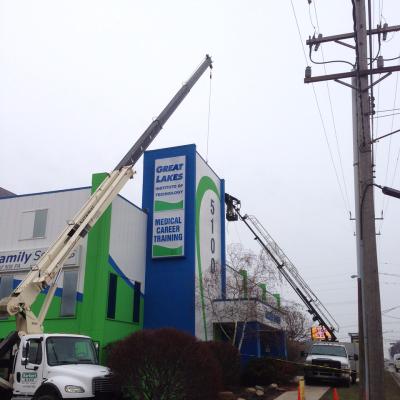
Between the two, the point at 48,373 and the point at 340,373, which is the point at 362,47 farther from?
the point at 340,373

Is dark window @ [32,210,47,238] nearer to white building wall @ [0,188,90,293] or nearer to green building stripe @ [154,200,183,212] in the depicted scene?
white building wall @ [0,188,90,293]

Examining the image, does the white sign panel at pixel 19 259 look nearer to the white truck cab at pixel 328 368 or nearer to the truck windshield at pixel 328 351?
the white truck cab at pixel 328 368

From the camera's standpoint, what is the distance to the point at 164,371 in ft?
41.5

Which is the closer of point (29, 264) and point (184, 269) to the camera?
point (29, 264)

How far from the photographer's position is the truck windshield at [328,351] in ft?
89.7

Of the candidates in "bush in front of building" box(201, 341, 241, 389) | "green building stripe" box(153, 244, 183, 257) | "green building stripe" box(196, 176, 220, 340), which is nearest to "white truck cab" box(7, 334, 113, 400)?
"bush in front of building" box(201, 341, 241, 389)

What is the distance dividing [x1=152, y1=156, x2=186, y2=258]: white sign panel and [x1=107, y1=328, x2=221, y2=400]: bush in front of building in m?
14.5

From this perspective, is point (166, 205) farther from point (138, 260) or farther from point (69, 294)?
point (69, 294)

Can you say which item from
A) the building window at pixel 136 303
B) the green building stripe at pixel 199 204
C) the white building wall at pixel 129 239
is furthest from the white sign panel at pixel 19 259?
the green building stripe at pixel 199 204

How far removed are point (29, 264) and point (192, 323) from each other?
28.2 feet

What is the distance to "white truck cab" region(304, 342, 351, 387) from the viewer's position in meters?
25.4

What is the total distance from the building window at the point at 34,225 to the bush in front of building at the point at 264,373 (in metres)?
12.1

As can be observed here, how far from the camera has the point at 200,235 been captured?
29.0m

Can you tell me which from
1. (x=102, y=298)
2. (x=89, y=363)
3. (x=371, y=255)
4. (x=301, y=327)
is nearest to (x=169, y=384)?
(x=89, y=363)
